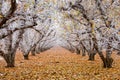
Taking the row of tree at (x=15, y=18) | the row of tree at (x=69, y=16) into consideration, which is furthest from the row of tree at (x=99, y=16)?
the row of tree at (x=15, y=18)

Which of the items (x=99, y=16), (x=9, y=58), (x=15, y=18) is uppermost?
(x=99, y=16)

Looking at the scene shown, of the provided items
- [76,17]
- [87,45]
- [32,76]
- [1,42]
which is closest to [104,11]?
[76,17]

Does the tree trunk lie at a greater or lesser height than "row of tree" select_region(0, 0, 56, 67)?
lesser

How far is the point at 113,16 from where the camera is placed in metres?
18.6

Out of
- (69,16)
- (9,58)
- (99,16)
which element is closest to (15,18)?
(99,16)

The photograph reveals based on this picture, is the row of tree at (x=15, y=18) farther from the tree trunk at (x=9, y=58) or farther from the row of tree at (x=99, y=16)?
the row of tree at (x=99, y=16)

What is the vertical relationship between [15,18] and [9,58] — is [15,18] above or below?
above

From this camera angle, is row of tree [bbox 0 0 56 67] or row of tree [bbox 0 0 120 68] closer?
row of tree [bbox 0 0 56 67]

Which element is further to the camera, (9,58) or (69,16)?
(9,58)

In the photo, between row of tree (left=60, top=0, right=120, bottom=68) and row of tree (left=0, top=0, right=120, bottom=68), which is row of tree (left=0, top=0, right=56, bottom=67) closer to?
row of tree (left=0, top=0, right=120, bottom=68)

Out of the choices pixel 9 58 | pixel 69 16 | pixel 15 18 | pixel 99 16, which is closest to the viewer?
pixel 15 18

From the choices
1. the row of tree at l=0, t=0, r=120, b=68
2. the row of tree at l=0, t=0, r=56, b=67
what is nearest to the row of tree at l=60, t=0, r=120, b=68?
the row of tree at l=0, t=0, r=120, b=68

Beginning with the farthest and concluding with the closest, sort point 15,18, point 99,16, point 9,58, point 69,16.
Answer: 1. point 9,58
2. point 69,16
3. point 99,16
4. point 15,18

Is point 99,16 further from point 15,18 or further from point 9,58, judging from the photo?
point 9,58
